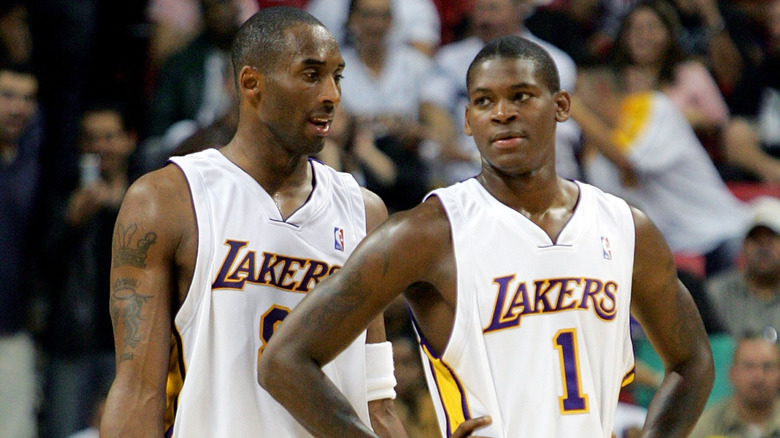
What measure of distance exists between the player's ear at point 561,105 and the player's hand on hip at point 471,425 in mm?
954

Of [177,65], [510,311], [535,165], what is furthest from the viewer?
[177,65]

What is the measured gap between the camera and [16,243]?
675 cm

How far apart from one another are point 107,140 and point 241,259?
12.5ft

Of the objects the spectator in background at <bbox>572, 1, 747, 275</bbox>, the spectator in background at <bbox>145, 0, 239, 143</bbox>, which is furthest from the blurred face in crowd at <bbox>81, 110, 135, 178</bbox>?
the spectator in background at <bbox>572, 1, 747, 275</bbox>

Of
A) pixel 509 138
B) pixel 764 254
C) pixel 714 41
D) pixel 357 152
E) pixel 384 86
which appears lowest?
pixel 764 254

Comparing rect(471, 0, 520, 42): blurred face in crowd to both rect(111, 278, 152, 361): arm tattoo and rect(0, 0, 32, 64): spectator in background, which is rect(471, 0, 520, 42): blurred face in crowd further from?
rect(111, 278, 152, 361): arm tattoo

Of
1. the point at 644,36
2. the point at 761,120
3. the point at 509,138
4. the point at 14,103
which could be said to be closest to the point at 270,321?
the point at 509,138

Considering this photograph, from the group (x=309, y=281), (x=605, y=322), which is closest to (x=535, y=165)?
(x=605, y=322)

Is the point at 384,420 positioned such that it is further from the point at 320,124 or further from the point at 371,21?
the point at 371,21

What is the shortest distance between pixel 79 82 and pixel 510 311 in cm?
492

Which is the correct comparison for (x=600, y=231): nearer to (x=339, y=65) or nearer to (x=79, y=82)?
(x=339, y=65)

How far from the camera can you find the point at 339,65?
351cm

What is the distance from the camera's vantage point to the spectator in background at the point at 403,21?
7.66 m

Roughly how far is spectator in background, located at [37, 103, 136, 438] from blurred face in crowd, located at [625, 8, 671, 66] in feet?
11.6
